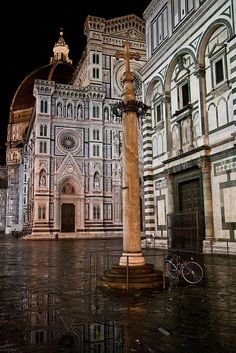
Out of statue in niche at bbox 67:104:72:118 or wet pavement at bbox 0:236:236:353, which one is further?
statue in niche at bbox 67:104:72:118

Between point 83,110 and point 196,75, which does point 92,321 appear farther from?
point 83,110

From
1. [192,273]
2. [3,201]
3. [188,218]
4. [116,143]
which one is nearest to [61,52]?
[3,201]

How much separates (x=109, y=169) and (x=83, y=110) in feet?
26.0

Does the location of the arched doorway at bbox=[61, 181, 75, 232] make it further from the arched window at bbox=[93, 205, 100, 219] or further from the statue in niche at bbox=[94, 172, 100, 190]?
the statue in niche at bbox=[94, 172, 100, 190]

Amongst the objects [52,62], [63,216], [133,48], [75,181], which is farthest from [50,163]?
[52,62]

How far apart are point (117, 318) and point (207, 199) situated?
10.8 metres

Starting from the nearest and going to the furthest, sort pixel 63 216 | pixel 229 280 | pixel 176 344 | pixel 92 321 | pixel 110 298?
1. pixel 176 344
2. pixel 92 321
3. pixel 110 298
4. pixel 229 280
5. pixel 63 216

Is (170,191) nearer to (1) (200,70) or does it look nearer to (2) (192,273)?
(1) (200,70)

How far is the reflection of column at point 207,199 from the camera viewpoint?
49.1ft

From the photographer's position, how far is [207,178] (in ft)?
50.1

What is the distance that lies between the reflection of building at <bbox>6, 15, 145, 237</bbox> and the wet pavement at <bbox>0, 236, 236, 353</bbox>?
33.4 meters

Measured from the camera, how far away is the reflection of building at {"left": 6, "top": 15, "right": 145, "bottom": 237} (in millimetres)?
41531

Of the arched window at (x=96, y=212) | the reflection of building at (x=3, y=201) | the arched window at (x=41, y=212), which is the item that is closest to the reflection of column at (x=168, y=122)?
the arched window at (x=96, y=212)

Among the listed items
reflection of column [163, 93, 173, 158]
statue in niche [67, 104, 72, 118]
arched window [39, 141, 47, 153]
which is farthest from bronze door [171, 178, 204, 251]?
statue in niche [67, 104, 72, 118]
